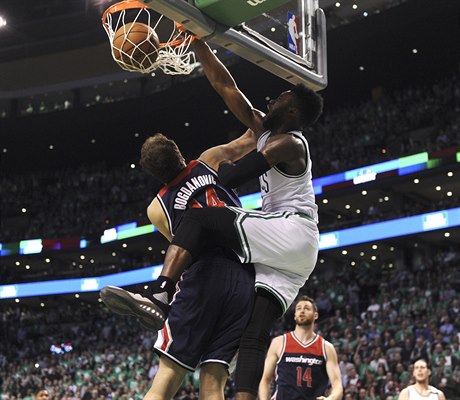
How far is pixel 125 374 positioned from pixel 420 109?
1279 cm

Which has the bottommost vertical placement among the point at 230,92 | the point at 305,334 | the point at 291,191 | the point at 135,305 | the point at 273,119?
the point at 135,305

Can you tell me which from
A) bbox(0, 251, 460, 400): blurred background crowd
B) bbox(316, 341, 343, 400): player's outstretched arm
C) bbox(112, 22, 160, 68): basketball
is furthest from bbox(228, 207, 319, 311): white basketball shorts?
bbox(0, 251, 460, 400): blurred background crowd

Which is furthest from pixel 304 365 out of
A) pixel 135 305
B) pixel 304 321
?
pixel 135 305

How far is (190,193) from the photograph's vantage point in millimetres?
4285

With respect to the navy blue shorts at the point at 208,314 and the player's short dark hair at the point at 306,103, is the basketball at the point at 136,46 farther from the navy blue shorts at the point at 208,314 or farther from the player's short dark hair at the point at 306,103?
the navy blue shorts at the point at 208,314

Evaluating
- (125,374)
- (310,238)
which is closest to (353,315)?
(125,374)

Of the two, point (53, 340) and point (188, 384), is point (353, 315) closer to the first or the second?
point (188, 384)

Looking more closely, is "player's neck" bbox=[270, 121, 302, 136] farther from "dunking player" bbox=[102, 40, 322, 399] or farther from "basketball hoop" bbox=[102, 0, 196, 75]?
"basketball hoop" bbox=[102, 0, 196, 75]

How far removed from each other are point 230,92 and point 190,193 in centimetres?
63

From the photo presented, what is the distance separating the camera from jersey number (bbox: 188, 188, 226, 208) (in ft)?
14.1

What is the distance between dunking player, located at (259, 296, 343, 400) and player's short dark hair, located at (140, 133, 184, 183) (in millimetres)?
2780

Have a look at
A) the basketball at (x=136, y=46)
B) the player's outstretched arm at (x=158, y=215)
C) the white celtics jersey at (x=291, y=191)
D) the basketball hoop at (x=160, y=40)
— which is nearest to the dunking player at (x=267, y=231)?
the white celtics jersey at (x=291, y=191)

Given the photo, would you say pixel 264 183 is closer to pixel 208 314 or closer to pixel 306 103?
pixel 306 103

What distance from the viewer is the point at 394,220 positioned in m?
23.4
